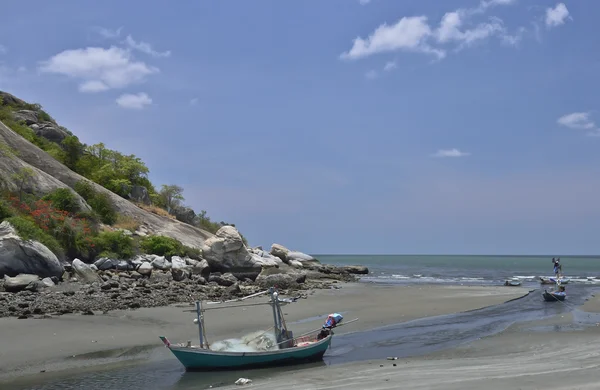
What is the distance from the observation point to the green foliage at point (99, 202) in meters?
44.7

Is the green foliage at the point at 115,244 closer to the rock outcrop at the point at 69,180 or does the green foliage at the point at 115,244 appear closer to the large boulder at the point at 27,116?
the rock outcrop at the point at 69,180

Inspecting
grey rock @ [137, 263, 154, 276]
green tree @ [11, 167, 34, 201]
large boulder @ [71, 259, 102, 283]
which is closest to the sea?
large boulder @ [71, 259, 102, 283]

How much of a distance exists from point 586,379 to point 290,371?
782 cm

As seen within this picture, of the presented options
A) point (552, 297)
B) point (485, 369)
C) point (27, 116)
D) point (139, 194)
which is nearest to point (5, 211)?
point (139, 194)

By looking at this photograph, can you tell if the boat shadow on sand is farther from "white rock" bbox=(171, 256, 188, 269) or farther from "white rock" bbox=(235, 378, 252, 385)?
"white rock" bbox=(171, 256, 188, 269)

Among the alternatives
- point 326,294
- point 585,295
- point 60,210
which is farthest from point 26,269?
point 585,295

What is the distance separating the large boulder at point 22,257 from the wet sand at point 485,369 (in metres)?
20.1

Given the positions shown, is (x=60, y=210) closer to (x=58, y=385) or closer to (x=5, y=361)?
(x=5, y=361)

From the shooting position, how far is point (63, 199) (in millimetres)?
40312

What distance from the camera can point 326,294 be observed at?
117ft

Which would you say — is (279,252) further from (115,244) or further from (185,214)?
(115,244)

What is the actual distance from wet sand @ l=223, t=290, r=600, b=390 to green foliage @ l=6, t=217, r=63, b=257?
21.9 metres

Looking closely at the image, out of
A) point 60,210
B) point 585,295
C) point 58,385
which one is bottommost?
point 585,295

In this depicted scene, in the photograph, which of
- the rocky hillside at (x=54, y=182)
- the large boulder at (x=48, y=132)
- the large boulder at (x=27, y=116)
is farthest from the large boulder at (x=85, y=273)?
the large boulder at (x=27, y=116)
